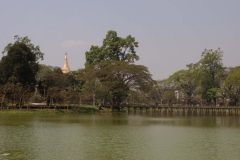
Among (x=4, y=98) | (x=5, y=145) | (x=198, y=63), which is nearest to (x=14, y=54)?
(x=4, y=98)

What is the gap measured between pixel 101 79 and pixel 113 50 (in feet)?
40.8

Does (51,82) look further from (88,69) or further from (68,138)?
(68,138)

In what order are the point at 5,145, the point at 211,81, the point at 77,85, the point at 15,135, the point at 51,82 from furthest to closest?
the point at 211,81, the point at 77,85, the point at 51,82, the point at 15,135, the point at 5,145

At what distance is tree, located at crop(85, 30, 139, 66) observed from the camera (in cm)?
7381

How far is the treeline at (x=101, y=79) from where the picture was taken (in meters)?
54.6

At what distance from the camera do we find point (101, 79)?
2532 inches

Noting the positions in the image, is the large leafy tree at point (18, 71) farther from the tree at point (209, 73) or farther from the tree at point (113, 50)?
the tree at point (209, 73)

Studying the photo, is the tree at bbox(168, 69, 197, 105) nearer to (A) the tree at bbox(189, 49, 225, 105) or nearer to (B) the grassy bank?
(A) the tree at bbox(189, 49, 225, 105)

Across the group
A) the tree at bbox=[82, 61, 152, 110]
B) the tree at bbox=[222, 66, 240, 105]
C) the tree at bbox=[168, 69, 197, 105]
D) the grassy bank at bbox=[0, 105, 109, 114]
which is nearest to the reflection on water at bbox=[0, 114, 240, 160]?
the grassy bank at bbox=[0, 105, 109, 114]

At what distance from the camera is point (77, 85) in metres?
71.6

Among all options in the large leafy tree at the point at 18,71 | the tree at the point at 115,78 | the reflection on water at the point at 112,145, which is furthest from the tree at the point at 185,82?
the reflection on water at the point at 112,145

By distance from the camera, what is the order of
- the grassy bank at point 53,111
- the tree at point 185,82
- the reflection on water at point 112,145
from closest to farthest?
1. the reflection on water at point 112,145
2. the grassy bank at point 53,111
3. the tree at point 185,82

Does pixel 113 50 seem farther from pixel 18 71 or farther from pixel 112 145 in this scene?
pixel 112 145

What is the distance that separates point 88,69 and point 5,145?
4593 centimetres
